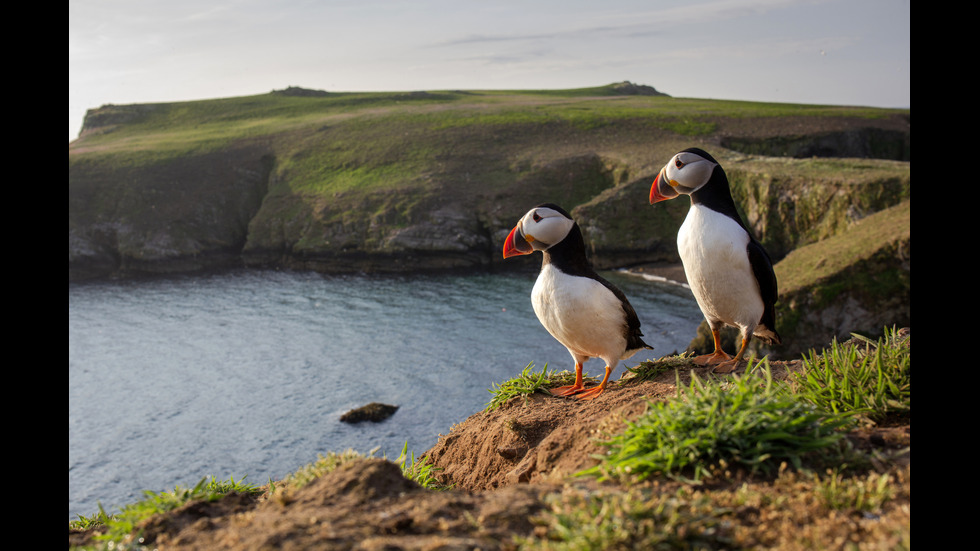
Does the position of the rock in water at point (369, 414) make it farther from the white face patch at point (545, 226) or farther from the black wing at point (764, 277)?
the black wing at point (764, 277)

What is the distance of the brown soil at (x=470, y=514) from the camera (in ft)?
13.8

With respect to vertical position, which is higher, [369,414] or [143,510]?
[143,510]

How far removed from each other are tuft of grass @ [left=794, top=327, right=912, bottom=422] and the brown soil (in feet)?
0.95

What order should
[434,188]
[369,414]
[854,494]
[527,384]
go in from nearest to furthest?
[854,494] → [527,384] → [369,414] → [434,188]

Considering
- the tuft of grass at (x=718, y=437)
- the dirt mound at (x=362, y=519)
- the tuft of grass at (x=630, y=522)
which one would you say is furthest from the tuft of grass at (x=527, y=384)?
the tuft of grass at (x=630, y=522)

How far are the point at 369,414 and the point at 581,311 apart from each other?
22.1 m

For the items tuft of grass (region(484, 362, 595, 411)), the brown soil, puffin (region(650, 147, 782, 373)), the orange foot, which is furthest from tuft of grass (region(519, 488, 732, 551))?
tuft of grass (region(484, 362, 595, 411))

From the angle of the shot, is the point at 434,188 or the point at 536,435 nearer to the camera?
the point at 536,435

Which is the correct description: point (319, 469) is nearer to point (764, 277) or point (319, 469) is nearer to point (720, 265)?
point (720, 265)

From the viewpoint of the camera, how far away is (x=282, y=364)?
36312 millimetres

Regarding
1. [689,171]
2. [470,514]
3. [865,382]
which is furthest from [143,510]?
[689,171]

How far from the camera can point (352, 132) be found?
74.4m

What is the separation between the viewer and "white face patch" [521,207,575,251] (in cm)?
830

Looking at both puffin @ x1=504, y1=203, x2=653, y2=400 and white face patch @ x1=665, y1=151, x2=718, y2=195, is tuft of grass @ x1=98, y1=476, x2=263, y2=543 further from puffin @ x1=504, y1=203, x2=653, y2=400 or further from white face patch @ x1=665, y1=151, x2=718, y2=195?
white face patch @ x1=665, y1=151, x2=718, y2=195
